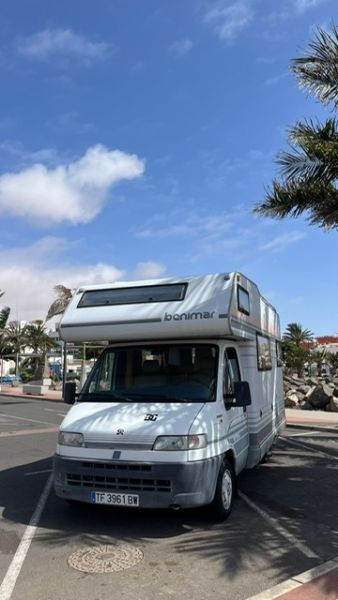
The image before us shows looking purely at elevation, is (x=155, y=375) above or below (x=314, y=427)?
above

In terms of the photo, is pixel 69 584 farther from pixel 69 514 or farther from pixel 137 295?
pixel 137 295

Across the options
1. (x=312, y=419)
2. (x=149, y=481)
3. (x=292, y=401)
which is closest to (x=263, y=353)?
(x=149, y=481)

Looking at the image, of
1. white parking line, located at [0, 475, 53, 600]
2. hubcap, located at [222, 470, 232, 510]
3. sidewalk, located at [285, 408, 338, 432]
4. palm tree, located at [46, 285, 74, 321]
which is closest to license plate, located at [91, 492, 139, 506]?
white parking line, located at [0, 475, 53, 600]

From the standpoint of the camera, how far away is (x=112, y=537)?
222 inches

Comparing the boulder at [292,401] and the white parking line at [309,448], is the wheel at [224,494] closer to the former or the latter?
the white parking line at [309,448]

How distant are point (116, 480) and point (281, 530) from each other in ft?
6.15

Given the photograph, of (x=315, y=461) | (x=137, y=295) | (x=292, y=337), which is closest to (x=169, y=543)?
(x=137, y=295)

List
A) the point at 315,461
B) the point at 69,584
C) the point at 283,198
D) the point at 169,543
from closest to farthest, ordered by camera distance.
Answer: the point at 69,584
the point at 169,543
the point at 315,461
the point at 283,198

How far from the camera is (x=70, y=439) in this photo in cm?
608

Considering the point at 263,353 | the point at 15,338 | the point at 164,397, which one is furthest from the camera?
the point at 15,338

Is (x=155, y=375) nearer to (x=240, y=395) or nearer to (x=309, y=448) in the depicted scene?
(x=240, y=395)

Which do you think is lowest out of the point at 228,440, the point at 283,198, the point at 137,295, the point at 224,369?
the point at 228,440

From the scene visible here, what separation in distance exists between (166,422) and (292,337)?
199 feet

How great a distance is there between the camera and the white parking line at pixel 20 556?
4.42m
